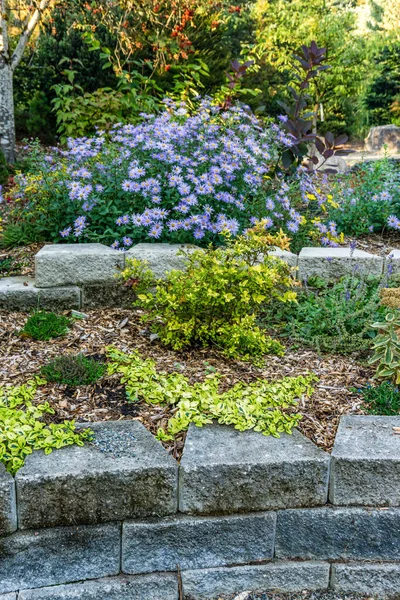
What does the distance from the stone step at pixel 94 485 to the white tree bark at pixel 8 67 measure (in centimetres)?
573

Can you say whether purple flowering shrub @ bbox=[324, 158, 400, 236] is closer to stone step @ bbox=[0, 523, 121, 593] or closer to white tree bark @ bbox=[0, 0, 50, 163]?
stone step @ bbox=[0, 523, 121, 593]

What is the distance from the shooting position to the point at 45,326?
3326 mm

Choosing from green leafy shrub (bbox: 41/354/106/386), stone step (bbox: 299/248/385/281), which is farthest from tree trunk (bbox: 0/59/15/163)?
green leafy shrub (bbox: 41/354/106/386)

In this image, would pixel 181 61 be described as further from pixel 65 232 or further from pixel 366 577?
pixel 366 577

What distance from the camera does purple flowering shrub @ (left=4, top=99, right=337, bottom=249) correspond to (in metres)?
3.88

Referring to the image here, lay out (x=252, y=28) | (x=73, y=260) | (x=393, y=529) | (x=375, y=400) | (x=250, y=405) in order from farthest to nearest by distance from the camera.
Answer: (x=252, y=28) < (x=73, y=260) < (x=375, y=400) < (x=250, y=405) < (x=393, y=529)

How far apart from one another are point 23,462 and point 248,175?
8.17 feet

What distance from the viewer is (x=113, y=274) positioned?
3.67 meters

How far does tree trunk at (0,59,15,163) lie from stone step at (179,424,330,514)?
6.10 m

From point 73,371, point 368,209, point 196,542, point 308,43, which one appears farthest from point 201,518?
point 308,43

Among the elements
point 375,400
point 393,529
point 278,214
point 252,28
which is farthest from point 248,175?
point 252,28

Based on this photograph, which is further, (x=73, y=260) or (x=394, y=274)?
(x=394, y=274)

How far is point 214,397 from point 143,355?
0.64 metres

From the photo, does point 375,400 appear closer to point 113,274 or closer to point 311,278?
point 311,278
